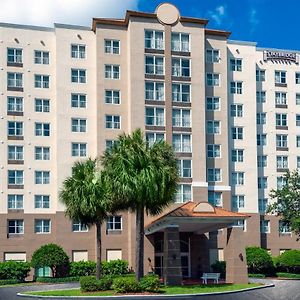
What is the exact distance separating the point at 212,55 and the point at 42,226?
25040mm

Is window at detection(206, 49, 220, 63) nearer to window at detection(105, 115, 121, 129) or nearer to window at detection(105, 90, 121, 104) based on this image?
window at detection(105, 90, 121, 104)

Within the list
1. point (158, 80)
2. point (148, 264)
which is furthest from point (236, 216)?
point (158, 80)

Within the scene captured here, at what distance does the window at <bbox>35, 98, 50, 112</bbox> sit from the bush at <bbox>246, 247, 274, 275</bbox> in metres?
24.7

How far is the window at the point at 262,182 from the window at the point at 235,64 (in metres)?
12.4

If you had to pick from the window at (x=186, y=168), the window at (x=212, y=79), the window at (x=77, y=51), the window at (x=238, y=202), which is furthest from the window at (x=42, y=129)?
the window at (x=238, y=202)

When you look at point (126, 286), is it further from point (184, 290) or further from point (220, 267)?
point (220, 267)

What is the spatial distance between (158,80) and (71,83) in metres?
8.83

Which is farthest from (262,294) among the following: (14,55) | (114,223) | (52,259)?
(14,55)

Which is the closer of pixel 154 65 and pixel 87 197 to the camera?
pixel 87 197

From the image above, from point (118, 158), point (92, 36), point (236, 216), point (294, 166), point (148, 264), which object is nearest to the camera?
point (118, 158)

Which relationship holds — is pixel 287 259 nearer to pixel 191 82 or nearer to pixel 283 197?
pixel 283 197

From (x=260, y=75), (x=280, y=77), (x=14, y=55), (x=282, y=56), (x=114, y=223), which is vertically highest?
(x=282, y=56)

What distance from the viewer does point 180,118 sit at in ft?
212

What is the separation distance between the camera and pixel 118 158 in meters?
41.3
